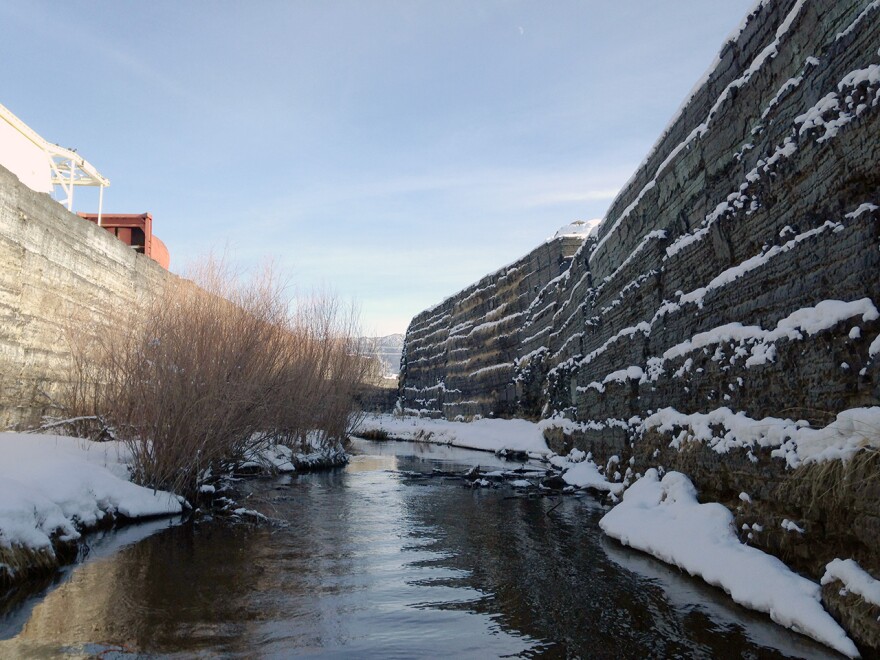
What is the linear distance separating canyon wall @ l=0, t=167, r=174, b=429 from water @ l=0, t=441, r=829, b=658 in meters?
4.69

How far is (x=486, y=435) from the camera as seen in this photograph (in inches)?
1086

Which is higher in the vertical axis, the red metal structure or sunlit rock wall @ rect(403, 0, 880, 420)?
the red metal structure

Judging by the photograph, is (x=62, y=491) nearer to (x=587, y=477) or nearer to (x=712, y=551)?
(x=712, y=551)

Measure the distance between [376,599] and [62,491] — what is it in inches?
161

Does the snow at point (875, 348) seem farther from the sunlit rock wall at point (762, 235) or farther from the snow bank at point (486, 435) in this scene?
the snow bank at point (486, 435)

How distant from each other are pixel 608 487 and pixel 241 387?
691 cm

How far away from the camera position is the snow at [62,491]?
5789 mm

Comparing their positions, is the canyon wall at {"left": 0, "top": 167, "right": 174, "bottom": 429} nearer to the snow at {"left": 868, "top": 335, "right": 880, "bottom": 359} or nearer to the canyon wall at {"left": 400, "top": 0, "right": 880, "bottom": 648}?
the canyon wall at {"left": 400, "top": 0, "right": 880, "bottom": 648}

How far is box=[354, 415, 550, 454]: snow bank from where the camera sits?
2275cm

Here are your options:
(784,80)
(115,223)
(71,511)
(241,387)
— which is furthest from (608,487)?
(115,223)

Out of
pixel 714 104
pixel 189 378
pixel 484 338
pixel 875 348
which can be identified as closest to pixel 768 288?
pixel 875 348

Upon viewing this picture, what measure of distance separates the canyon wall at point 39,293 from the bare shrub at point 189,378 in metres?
0.67

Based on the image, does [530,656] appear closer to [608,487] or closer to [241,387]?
[241,387]

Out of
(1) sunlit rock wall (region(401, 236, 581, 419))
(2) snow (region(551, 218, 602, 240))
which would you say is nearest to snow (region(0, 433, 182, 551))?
(1) sunlit rock wall (region(401, 236, 581, 419))
